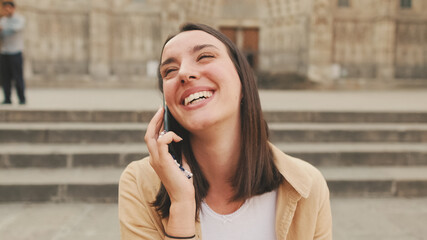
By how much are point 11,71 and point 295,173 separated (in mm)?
6402

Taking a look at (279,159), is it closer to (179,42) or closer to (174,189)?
(174,189)

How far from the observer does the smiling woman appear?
1.28 m

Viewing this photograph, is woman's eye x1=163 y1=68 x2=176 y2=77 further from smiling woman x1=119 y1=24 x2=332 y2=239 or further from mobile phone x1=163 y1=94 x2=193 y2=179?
mobile phone x1=163 y1=94 x2=193 y2=179

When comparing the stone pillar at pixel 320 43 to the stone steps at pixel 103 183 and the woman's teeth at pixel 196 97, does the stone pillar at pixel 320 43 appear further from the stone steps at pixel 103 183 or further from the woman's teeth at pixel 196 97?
the woman's teeth at pixel 196 97

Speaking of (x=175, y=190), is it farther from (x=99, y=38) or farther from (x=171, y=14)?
(x=99, y=38)

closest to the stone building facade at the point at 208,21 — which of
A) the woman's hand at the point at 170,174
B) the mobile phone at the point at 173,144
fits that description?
the mobile phone at the point at 173,144

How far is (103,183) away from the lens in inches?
143

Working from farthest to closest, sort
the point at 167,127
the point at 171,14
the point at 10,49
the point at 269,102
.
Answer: the point at 171,14, the point at 269,102, the point at 10,49, the point at 167,127

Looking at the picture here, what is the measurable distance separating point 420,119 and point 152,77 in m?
9.93

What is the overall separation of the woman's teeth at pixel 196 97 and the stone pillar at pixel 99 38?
1248 centimetres

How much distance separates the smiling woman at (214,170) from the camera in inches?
50.5

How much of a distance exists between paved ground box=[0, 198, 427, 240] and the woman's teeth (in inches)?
78.4

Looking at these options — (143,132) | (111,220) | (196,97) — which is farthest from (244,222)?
(143,132)

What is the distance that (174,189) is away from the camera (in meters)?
1.24
